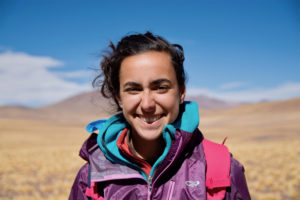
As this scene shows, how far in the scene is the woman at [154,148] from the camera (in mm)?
1751

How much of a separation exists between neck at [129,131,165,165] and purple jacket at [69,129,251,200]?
211 mm

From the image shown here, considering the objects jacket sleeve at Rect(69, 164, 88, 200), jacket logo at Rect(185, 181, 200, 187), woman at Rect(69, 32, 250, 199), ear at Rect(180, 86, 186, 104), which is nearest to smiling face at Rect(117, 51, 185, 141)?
woman at Rect(69, 32, 250, 199)

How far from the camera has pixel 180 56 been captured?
7.44ft

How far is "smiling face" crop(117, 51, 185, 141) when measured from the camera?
6.22 feet

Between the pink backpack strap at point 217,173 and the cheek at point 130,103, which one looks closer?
the pink backpack strap at point 217,173

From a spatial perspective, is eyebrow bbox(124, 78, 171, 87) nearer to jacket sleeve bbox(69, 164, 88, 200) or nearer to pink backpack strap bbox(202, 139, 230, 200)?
pink backpack strap bbox(202, 139, 230, 200)

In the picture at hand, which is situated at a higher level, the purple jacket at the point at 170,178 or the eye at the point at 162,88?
the eye at the point at 162,88

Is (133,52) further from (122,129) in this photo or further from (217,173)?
(217,173)

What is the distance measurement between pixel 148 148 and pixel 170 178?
1.10 ft

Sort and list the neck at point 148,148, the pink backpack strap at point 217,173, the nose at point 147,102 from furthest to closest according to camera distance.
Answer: the neck at point 148,148, the nose at point 147,102, the pink backpack strap at point 217,173

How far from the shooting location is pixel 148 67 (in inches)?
75.5

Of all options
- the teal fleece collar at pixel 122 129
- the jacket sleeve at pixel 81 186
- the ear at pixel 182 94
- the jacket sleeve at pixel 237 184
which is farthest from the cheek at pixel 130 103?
the jacket sleeve at pixel 237 184

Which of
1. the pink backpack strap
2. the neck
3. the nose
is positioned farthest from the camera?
the neck

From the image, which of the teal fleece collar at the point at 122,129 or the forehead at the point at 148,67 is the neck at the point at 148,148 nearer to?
the teal fleece collar at the point at 122,129
